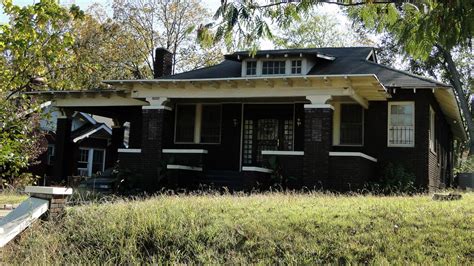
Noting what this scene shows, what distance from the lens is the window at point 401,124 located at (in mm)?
17594

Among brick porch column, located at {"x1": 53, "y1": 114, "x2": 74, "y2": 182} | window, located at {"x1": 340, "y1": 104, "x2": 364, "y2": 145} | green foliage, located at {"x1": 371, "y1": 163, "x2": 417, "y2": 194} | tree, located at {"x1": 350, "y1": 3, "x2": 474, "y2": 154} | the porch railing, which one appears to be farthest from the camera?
brick porch column, located at {"x1": 53, "y1": 114, "x2": 74, "y2": 182}

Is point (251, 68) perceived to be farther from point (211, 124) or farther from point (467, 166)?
point (467, 166)

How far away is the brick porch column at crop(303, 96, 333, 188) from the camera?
1556 cm

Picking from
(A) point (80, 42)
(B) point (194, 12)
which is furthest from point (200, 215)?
(B) point (194, 12)

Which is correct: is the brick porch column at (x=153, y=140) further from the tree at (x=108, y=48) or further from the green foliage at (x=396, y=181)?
the tree at (x=108, y=48)

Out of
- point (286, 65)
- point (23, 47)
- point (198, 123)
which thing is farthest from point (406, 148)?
point (23, 47)

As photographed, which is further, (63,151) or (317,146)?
(63,151)

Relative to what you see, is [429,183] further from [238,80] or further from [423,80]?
[238,80]

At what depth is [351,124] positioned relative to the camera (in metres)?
18.1

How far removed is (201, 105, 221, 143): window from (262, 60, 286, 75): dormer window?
2134 millimetres

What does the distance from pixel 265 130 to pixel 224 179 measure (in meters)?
2.72

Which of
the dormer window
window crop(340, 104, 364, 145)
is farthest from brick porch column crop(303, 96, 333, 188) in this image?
the dormer window

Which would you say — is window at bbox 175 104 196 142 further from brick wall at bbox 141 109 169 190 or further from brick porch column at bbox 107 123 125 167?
brick porch column at bbox 107 123 125 167

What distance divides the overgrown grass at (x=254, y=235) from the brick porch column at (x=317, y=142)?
580 cm
